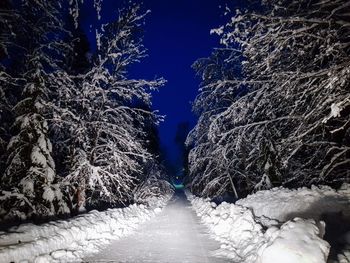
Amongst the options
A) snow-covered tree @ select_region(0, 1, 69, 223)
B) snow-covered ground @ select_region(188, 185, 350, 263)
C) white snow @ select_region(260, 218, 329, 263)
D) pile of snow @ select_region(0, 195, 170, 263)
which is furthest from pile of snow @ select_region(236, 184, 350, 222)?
snow-covered tree @ select_region(0, 1, 69, 223)

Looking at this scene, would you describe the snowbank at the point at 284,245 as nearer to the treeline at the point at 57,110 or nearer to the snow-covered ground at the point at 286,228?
the snow-covered ground at the point at 286,228

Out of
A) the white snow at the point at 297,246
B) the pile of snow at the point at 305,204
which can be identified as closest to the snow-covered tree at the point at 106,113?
the pile of snow at the point at 305,204

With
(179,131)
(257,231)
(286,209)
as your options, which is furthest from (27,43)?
(179,131)

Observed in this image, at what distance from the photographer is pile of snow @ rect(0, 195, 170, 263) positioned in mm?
6450

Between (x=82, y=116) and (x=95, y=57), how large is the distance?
3309 millimetres

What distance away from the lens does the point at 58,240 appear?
779 cm

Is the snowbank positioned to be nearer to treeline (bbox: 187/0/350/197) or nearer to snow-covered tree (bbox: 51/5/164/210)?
treeline (bbox: 187/0/350/197)

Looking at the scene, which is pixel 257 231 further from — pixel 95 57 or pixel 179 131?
pixel 179 131

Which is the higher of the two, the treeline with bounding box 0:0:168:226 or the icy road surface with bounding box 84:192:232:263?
the treeline with bounding box 0:0:168:226

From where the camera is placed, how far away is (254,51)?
25.9 ft

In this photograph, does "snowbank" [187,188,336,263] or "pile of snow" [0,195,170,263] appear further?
"pile of snow" [0,195,170,263]

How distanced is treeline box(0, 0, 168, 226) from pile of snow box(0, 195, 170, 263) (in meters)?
2.56

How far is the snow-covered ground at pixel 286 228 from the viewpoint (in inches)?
200

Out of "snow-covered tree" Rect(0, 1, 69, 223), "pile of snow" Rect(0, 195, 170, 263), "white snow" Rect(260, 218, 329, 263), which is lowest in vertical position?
"pile of snow" Rect(0, 195, 170, 263)
